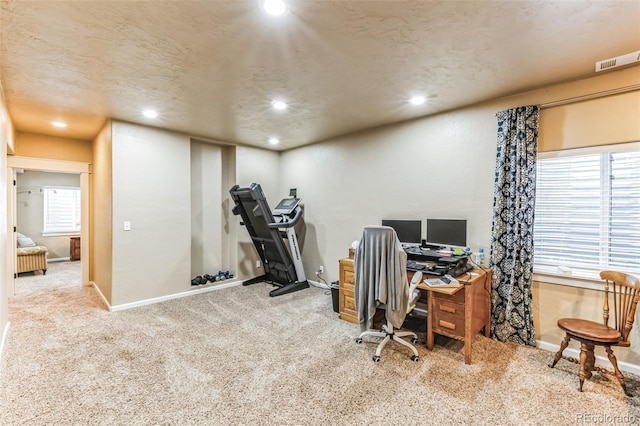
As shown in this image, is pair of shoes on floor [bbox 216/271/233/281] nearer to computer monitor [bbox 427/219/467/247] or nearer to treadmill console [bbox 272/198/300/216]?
treadmill console [bbox 272/198/300/216]

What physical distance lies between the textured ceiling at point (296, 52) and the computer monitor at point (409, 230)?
4.41 ft

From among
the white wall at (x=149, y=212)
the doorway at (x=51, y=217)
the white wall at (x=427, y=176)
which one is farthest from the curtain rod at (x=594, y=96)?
the doorway at (x=51, y=217)

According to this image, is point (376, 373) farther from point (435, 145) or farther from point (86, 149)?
point (86, 149)

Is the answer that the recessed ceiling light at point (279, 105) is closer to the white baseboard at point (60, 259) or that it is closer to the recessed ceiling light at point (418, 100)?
the recessed ceiling light at point (418, 100)

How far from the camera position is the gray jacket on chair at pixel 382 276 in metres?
2.58

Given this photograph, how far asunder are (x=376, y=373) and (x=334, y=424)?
0.68 m

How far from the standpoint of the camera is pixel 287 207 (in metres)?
5.08

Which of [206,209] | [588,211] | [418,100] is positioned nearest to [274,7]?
[418,100]

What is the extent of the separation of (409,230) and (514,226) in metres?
1.07

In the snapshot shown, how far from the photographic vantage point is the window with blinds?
8.18 ft

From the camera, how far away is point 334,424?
1860mm

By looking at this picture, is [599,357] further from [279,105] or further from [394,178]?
[279,105]

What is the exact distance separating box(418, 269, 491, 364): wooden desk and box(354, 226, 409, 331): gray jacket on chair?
1.02ft

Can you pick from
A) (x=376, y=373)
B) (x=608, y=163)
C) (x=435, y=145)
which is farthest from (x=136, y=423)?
(x=608, y=163)
